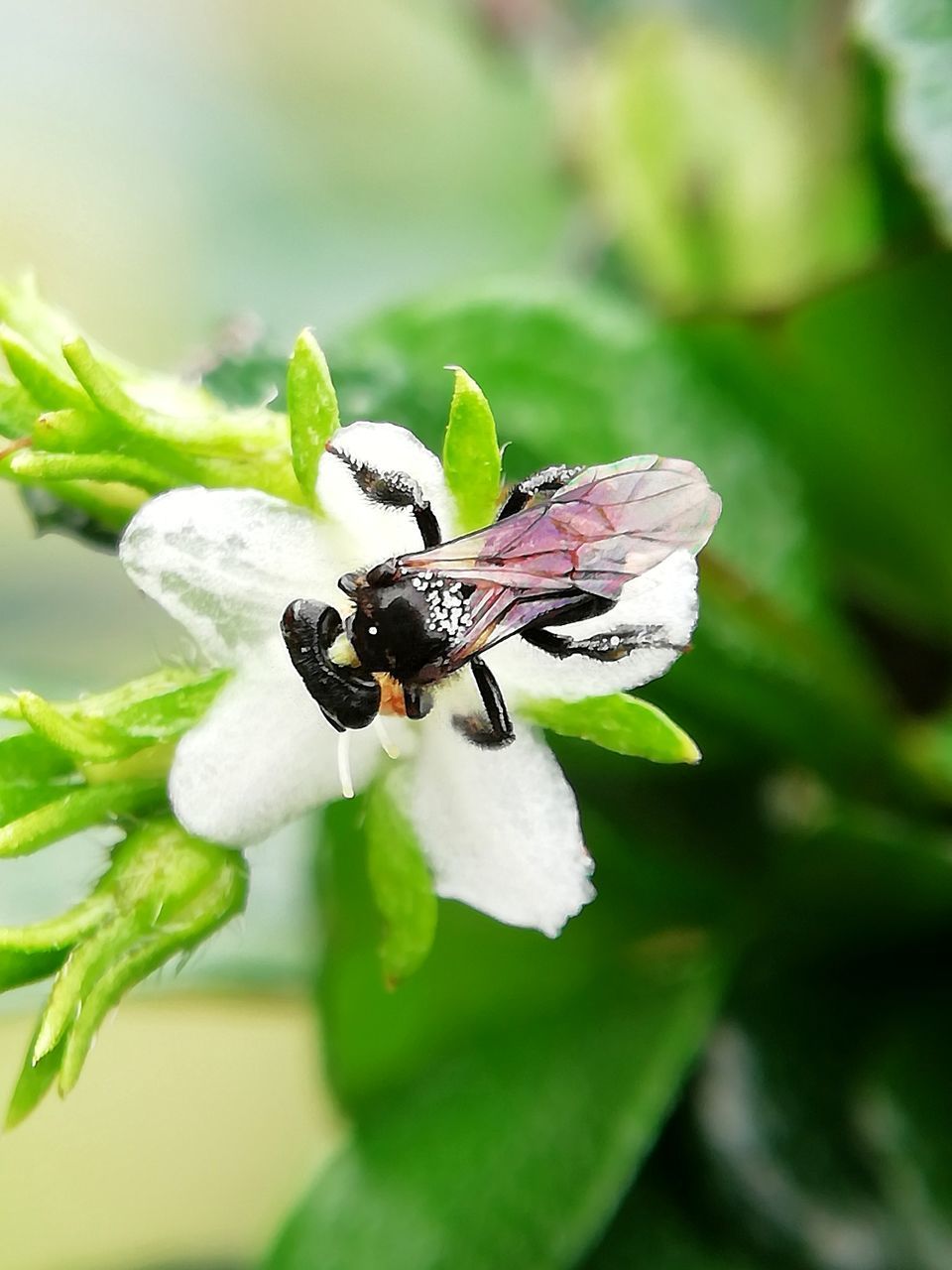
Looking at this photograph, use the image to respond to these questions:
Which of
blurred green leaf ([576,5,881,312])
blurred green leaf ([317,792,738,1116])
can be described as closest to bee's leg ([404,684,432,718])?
blurred green leaf ([317,792,738,1116])

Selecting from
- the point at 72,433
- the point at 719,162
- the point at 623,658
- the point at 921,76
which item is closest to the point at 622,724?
the point at 623,658

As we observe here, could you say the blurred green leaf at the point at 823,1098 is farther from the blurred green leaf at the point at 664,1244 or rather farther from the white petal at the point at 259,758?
the white petal at the point at 259,758

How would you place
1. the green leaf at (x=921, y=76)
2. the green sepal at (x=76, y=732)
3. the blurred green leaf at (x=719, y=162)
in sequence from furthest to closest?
the blurred green leaf at (x=719, y=162) → the green leaf at (x=921, y=76) → the green sepal at (x=76, y=732)

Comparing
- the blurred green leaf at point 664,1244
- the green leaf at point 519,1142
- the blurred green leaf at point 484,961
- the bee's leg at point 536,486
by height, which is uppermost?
the bee's leg at point 536,486

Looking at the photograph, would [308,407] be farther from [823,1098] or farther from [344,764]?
[823,1098]

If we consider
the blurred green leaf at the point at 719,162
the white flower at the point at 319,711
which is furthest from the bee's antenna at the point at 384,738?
the blurred green leaf at the point at 719,162

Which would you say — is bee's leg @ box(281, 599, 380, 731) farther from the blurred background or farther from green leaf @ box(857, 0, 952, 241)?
green leaf @ box(857, 0, 952, 241)

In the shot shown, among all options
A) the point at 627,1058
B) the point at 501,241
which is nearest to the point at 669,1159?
the point at 627,1058
